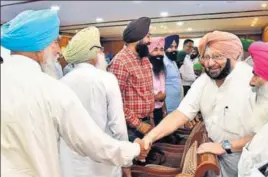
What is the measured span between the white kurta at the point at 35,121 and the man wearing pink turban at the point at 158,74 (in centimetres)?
135

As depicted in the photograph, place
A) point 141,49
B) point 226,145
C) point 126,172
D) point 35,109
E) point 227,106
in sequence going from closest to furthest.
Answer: point 35,109, point 226,145, point 227,106, point 126,172, point 141,49

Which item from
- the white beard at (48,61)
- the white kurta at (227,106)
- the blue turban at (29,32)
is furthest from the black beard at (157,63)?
the blue turban at (29,32)

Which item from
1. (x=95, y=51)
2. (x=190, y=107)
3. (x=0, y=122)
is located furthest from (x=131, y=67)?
(x=0, y=122)

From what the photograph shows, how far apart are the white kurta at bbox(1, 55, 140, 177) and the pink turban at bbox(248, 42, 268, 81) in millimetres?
759

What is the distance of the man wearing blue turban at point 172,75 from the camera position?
2.73 meters

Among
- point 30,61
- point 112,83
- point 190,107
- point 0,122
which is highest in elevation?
point 30,61

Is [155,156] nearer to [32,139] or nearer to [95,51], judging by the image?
[95,51]

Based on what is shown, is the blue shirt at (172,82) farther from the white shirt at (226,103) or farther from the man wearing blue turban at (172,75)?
the white shirt at (226,103)

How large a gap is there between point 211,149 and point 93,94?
688 millimetres

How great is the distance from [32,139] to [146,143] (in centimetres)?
77

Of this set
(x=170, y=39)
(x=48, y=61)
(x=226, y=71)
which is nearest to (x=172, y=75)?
(x=170, y=39)

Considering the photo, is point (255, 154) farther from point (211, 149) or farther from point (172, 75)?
point (172, 75)

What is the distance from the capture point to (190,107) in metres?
1.76

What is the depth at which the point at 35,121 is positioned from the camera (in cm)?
106
